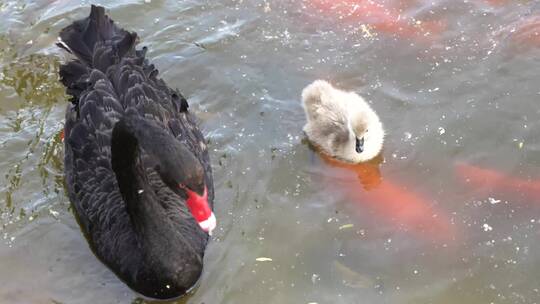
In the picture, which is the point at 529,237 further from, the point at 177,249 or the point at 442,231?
the point at 177,249

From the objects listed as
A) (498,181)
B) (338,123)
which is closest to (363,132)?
(338,123)

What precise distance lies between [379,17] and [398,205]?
2072 mm

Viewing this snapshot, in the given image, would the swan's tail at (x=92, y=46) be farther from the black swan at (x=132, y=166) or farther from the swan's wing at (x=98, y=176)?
the swan's wing at (x=98, y=176)

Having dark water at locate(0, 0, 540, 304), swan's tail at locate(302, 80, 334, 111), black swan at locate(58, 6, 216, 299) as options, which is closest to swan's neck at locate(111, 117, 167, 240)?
black swan at locate(58, 6, 216, 299)

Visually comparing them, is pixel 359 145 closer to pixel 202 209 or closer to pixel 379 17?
pixel 202 209

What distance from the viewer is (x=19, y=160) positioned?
16.0ft

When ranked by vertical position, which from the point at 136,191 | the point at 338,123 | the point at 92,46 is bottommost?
the point at 338,123

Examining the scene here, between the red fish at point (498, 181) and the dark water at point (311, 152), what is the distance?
0.03 meters

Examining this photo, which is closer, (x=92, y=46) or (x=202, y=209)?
(x=202, y=209)

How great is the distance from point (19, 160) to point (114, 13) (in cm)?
191

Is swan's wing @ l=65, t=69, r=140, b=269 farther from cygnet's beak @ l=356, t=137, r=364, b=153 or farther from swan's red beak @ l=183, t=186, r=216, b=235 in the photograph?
cygnet's beak @ l=356, t=137, r=364, b=153

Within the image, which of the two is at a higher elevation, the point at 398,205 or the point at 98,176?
the point at 98,176

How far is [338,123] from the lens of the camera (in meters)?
4.87

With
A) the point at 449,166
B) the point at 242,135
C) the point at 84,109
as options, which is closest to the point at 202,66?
the point at 242,135
